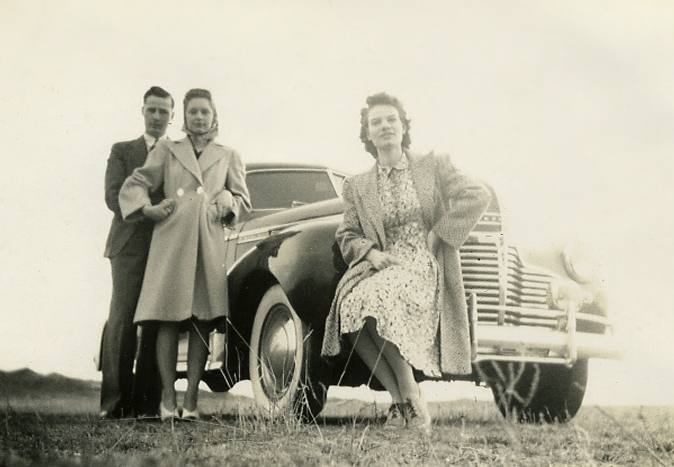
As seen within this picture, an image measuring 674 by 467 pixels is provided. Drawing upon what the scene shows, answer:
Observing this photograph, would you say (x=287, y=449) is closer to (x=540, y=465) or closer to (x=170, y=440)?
(x=170, y=440)

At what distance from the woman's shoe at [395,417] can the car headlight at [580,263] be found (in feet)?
3.43

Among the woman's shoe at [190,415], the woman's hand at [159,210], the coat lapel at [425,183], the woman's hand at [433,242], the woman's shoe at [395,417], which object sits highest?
the coat lapel at [425,183]

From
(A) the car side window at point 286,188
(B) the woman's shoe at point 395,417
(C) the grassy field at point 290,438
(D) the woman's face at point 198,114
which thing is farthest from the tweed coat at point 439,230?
(D) the woman's face at point 198,114

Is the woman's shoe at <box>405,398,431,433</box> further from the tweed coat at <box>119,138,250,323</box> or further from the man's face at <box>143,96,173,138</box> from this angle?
the man's face at <box>143,96,173,138</box>

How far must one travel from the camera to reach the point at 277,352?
3.56 meters

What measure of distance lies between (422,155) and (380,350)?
0.87m

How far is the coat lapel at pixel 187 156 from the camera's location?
147 inches

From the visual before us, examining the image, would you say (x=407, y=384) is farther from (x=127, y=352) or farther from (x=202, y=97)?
(x=202, y=97)

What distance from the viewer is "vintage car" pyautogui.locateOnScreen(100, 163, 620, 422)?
3.40 meters

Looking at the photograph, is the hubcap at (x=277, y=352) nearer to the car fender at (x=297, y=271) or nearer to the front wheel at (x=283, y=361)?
the front wheel at (x=283, y=361)

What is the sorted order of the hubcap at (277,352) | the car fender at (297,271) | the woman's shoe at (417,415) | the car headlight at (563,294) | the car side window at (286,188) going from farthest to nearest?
1. the car side window at (286,188)
2. the car headlight at (563,294)
3. the hubcap at (277,352)
4. the car fender at (297,271)
5. the woman's shoe at (417,415)

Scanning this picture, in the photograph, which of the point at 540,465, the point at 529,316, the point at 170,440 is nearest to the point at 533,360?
the point at 529,316

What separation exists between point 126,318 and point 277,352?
73cm

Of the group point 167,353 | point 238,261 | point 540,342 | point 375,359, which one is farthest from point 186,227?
point 540,342
